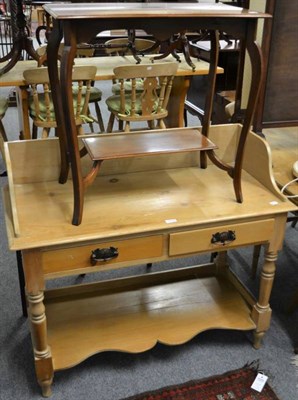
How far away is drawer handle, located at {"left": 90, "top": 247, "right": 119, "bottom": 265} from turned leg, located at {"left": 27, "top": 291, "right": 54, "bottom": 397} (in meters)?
0.20

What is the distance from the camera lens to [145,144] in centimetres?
155

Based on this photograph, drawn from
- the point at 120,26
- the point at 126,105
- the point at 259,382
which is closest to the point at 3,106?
the point at 126,105

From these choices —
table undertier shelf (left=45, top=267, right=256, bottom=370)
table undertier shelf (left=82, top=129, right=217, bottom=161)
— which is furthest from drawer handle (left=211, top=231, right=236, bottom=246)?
table undertier shelf (left=45, top=267, right=256, bottom=370)

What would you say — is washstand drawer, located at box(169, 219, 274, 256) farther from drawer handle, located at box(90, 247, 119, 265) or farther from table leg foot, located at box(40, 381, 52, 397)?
table leg foot, located at box(40, 381, 52, 397)

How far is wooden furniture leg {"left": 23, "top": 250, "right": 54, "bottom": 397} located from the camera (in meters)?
1.33

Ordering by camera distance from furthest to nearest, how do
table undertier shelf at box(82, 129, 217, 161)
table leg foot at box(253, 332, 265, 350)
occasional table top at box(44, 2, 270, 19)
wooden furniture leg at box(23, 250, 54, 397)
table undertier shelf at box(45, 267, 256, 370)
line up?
table leg foot at box(253, 332, 265, 350) → table undertier shelf at box(45, 267, 256, 370) → table undertier shelf at box(82, 129, 217, 161) → wooden furniture leg at box(23, 250, 54, 397) → occasional table top at box(44, 2, 270, 19)

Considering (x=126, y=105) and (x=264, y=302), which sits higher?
(x=126, y=105)

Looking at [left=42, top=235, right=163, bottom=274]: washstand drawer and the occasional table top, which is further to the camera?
[left=42, top=235, right=163, bottom=274]: washstand drawer

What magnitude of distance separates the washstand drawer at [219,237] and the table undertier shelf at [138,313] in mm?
416

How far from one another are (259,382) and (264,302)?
30 centimetres

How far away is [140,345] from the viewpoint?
→ 167 centimetres

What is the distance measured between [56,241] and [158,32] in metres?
0.69

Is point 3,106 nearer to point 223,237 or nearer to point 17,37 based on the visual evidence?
point 17,37

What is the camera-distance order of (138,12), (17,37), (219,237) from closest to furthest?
(138,12) < (219,237) < (17,37)
